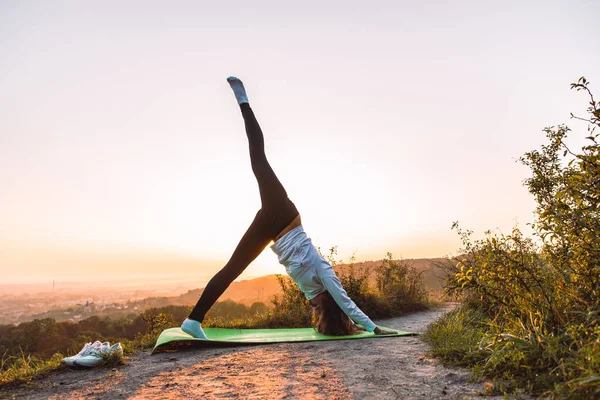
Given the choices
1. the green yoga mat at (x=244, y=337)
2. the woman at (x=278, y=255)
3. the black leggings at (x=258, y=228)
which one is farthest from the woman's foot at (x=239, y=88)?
the green yoga mat at (x=244, y=337)

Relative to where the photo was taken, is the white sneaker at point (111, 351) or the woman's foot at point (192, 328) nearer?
the white sneaker at point (111, 351)

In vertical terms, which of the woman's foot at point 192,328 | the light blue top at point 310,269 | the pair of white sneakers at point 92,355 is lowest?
the pair of white sneakers at point 92,355

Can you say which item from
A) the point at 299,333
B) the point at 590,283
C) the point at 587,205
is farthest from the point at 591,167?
the point at 299,333

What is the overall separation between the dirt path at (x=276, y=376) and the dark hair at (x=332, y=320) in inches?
24.7

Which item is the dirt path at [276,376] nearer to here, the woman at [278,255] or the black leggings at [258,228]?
the woman at [278,255]

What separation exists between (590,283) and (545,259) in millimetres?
566

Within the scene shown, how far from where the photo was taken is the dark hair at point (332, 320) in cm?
470

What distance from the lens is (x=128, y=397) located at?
8.59ft

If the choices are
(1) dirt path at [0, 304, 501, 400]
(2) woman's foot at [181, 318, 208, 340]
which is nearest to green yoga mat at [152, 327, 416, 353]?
(2) woman's foot at [181, 318, 208, 340]

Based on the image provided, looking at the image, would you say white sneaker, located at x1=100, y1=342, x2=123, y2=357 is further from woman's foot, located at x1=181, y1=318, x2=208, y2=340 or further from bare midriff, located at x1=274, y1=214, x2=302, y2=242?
bare midriff, located at x1=274, y1=214, x2=302, y2=242

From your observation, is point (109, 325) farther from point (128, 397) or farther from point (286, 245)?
point (128, 397)

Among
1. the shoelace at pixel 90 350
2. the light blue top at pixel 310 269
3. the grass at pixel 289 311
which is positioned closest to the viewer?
the shoelace at pixel 90 350

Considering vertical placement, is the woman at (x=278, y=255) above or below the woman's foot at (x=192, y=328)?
above

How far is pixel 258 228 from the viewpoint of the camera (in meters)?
4.41
